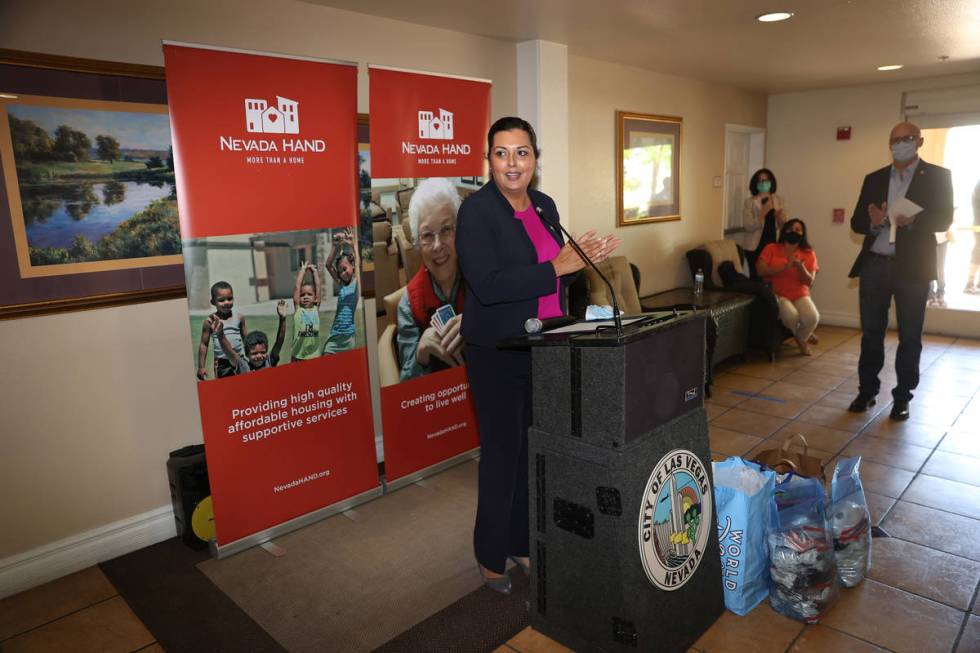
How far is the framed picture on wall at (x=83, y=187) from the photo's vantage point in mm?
2309

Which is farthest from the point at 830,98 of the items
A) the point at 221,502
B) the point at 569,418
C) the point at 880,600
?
the point at 221,502

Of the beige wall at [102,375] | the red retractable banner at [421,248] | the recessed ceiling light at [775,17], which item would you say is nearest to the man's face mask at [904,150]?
the recessed ceiling light at [775,17]

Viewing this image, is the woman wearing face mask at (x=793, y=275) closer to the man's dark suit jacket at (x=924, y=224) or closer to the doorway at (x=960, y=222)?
the doorway at (x=960, y=222)

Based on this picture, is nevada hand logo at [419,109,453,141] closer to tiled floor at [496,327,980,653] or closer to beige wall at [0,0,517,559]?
beige wall at [0,0,517,559]

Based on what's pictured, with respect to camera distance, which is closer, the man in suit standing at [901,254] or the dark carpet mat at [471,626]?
the dark carpet mat at [471,626]

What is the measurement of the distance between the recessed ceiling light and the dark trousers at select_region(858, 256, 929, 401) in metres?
1.54

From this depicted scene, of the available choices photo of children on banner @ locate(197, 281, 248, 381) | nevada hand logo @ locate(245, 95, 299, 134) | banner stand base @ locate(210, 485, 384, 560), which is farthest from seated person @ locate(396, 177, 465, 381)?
photo of children on banner @ locate(197, 281, 248, 381)

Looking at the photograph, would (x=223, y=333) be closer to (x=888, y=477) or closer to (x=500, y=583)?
(x=500, y=583)

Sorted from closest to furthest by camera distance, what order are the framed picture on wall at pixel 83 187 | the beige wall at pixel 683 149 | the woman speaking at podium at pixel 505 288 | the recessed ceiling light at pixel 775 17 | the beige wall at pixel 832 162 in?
the woman speaking at podium at pixel 505 288 → the framed picture on wall at pixel 83 187 → the recessed ceiling light at pixel 775 17 → the beige wall at pixel 683 149 → the beige wall at pixel 832 162

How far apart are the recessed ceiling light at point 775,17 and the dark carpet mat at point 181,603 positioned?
392 centimetres

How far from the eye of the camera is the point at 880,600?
2230 millimetres

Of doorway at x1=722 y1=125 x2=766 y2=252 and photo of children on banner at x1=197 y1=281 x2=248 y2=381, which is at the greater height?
doorway at x1=722 y1=125 x2=766 y2=252

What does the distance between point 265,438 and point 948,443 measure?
367 cm

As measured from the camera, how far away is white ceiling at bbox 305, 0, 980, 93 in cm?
330
